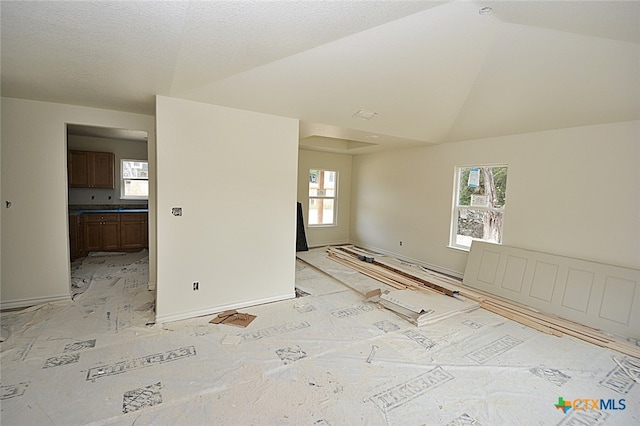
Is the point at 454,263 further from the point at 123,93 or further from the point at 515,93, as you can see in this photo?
the point at 123,93

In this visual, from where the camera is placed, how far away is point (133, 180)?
695 centimetres

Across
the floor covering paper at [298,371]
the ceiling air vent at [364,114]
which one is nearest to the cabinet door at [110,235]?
the floor covering paper at [298,371]

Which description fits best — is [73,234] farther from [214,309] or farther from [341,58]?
[341,58]

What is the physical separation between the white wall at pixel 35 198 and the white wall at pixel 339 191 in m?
4.25

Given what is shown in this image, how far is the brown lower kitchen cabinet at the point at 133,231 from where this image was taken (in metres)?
6.29

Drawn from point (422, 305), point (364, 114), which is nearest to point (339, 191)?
point (364, 114)

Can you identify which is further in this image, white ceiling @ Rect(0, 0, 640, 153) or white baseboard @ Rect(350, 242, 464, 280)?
white baseboard @ Rect(350, 242, 464, 280)

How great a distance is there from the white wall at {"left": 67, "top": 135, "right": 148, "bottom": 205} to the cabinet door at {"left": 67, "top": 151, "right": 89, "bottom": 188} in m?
0.26

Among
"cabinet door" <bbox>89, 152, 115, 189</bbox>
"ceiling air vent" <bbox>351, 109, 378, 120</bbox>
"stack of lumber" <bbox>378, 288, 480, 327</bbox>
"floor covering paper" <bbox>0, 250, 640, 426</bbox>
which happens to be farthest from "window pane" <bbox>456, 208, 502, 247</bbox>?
"cabinet door" <bbox>89, 152, 115, 189</bbox>

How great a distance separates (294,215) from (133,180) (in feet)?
16.4

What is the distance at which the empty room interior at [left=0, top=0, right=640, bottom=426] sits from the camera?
210cm

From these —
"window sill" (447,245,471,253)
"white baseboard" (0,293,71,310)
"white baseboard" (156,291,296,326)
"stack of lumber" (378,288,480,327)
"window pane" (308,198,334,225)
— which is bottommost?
"white baseboard" (0,293,71,310)

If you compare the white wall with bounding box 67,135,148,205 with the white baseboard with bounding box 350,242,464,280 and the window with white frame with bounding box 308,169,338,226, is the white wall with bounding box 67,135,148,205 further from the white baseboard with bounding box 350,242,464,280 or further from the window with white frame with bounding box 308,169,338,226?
the white baseboard with bounding box 350,242,464,280
